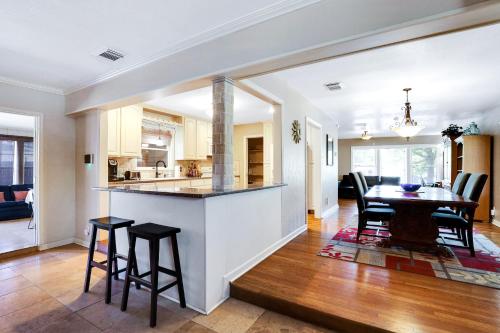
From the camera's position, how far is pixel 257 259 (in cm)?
282

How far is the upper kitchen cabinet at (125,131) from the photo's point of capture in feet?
13.7

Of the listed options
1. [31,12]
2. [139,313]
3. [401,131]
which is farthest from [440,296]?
[31,12]

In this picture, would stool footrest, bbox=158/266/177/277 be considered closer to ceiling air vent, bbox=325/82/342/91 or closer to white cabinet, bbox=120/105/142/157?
white cabinet, bbox=120/105/142/157

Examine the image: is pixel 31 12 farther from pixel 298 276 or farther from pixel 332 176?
pixel 332 176

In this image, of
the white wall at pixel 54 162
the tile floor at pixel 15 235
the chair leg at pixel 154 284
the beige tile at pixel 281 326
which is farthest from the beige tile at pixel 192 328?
the tile floor at pixel 15 235

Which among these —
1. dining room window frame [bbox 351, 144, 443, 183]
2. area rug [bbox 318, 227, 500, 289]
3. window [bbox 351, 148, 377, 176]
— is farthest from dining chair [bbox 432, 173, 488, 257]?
window [bbox 351, 148, 377, 176]

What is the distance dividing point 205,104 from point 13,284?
3510mm

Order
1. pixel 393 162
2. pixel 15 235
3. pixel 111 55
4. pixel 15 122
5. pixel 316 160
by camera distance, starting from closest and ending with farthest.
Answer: pixel 111 55, pixel 15 235, pixel 316 160, pixel 15 122, pixel 393 162

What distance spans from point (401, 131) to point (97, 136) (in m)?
4.70

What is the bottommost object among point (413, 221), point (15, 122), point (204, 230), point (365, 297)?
point (365, 297)

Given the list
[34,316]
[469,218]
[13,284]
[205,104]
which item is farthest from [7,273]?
[469,218]

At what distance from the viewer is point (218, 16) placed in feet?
6.73

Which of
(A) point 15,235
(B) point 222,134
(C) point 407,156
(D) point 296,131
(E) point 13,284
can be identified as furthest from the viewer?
(C) point 407,156

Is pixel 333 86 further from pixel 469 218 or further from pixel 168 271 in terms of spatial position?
pixel 168 271
